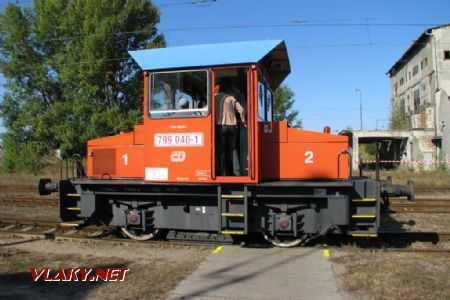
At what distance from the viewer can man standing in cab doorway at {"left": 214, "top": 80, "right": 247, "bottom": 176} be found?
A: 259 inches

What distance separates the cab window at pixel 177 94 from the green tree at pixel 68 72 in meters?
20.6

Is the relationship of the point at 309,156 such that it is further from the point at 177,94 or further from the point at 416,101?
the point at 416,101

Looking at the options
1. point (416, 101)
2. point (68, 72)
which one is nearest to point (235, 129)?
point (68, 72)

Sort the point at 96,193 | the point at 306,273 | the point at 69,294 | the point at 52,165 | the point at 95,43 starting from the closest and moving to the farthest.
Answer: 1. the point at 69,294
2. the point at 306,273
3. the point at 96,193
4. the point at 95,43
5. the point at 52,165

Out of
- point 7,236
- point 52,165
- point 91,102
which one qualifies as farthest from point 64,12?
point 7,236

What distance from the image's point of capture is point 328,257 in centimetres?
634

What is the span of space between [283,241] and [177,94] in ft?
9.89

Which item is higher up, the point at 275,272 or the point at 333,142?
the point at 333,142

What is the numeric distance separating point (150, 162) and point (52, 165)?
966 inches

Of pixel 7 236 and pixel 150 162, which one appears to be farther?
pixel 7 236

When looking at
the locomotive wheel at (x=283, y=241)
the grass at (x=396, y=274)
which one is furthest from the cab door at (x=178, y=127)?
the grass at (x=396, y=274)

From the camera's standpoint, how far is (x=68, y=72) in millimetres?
27094

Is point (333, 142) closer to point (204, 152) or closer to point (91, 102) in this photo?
point (204, 152)

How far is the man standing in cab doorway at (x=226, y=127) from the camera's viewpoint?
6574 mm
